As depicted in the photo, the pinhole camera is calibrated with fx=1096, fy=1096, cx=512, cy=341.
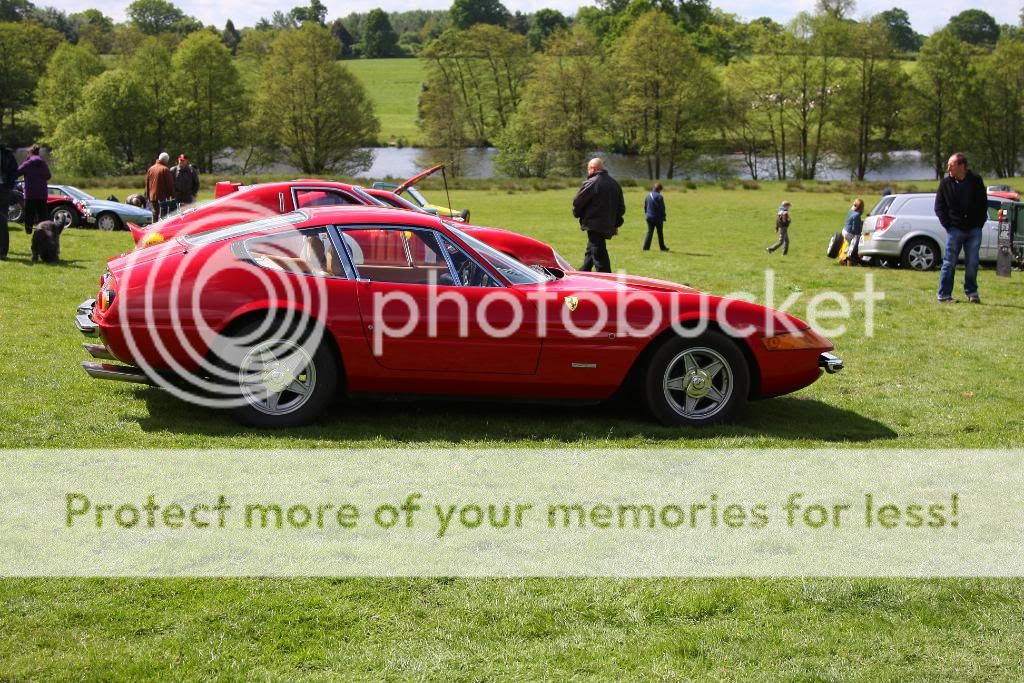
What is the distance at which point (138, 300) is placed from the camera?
7.00 m

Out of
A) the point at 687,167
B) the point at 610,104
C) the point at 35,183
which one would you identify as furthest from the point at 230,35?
the point at 35,183

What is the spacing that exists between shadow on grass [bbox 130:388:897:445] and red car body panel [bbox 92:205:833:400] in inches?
9.6

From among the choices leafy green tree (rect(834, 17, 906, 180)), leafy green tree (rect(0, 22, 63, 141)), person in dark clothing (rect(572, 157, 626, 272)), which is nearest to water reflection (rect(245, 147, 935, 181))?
leafy green tree (rect(834, 17, 906, 180))

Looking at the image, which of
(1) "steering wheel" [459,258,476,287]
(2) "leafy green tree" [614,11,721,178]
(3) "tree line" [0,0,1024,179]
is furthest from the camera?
(2) "leafy green tree" [614,11,721,178]

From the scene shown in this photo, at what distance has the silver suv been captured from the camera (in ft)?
67.3

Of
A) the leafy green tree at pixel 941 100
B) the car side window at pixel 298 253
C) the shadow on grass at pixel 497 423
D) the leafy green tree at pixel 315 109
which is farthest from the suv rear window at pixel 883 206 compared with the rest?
the leafy green tree at pixel 941 100

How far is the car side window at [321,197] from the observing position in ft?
48.9

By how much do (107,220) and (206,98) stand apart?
56.6m

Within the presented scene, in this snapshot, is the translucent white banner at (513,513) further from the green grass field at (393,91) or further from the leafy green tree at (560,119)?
the green grass field at (393,91)

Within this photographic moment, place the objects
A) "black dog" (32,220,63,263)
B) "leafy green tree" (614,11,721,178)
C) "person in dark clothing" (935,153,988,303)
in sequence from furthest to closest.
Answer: "leafy green tree" (614,11,721,178) → "black dog" (32,220,63,263) → "person in dark clothing" (935,153,988,303)

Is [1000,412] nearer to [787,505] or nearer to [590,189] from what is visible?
[787,505]

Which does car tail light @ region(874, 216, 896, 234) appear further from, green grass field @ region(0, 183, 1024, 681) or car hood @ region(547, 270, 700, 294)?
green grass field @ region(0, 183, 1024, 681)

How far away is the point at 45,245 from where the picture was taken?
15453 millimetres

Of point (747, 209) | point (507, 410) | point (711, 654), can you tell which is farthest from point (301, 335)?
point (747, 209)
